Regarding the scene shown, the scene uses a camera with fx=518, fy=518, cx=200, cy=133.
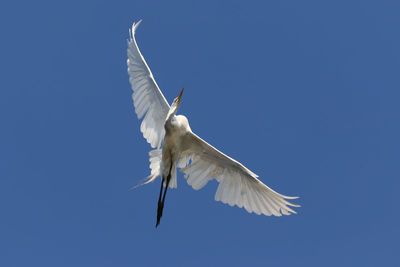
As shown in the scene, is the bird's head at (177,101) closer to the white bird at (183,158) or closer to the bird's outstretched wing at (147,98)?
the white bird at (183,158)

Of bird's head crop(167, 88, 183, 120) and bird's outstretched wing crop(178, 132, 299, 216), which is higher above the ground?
bird's head crop(167, 88, 183, 120)

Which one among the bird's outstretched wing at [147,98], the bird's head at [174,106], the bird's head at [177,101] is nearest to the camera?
the bird's head at [174,106]

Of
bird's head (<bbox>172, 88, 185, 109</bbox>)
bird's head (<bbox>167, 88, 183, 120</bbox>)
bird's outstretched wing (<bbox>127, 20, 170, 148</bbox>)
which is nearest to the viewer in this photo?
bird's head (<bbox>167, 88, 183, 120</bbox>)

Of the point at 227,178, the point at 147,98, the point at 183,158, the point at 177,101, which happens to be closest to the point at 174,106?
the point at 177,101

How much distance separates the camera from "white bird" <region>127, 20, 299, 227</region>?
10.7 m

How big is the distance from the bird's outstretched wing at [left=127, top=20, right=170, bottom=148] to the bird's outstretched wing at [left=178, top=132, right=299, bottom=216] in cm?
74

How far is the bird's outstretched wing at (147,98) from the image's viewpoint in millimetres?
10953

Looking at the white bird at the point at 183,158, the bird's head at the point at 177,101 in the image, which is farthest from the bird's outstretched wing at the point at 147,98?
the bird's head at the point at 177,101

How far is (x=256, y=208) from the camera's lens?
10938 millimetres

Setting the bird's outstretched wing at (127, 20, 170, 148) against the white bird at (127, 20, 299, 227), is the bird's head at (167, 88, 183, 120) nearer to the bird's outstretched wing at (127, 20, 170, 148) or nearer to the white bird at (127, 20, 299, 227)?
the white bird at (127, 20, 299, 227)

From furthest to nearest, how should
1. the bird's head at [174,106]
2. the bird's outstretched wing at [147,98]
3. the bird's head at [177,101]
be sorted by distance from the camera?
the bird's outstretched wing at [147,98] < the bird's head at [177,101] < the bird's head at [174,106]

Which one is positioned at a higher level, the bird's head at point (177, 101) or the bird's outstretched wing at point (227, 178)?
the bird's head at point (177, 101)

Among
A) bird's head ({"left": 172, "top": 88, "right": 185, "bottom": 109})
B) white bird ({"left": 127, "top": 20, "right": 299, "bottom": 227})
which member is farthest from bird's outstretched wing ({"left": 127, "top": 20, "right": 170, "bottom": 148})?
bird's head ({"left": 172, "top": 88, "right": 185, "bottom": 109})

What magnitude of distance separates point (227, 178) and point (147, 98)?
96.2 inches
